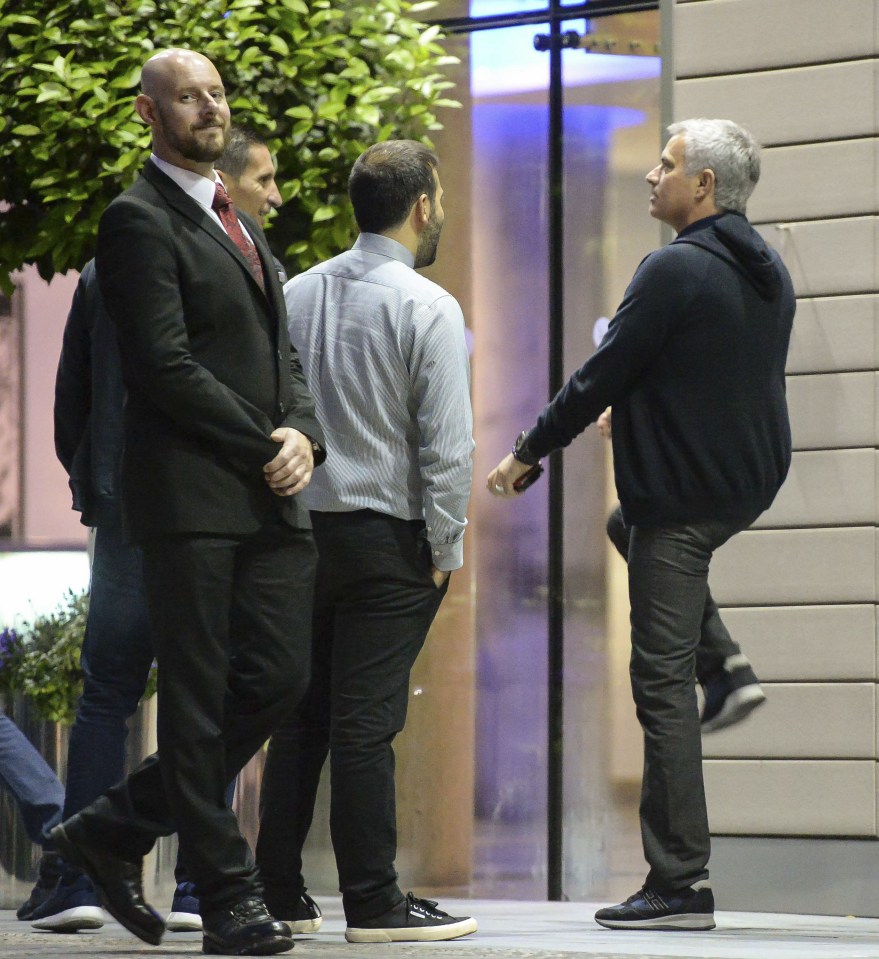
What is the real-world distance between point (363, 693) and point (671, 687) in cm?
83

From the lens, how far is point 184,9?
18.7ft

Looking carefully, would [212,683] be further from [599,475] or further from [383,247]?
[599,475]

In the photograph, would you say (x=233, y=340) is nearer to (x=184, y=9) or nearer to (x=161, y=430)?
(x=161, y=430)

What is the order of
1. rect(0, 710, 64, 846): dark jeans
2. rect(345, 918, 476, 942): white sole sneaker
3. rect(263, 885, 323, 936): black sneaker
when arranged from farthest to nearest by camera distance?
rect(0, 710, 64, 846): dark jeans → rect(263, 885, 323, 936): black sneaker → rect(345, 918, 476, 942): white sole sneaker

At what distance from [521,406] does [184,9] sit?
2.13 meters

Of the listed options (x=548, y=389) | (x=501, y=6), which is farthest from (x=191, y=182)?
(x=501, y=6)

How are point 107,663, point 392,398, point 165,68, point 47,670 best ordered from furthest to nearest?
point 47,670 < point 107,663 < point 392,398 < point 165,68

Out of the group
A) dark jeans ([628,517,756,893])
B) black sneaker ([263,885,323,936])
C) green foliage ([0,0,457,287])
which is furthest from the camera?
green foliage ([0,0,457,287])

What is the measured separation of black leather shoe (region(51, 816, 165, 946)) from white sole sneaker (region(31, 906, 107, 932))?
2.91 feet

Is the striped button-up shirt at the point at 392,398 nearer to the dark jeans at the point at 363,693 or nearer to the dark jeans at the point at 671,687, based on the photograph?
the dark jeans at the point at 363,693

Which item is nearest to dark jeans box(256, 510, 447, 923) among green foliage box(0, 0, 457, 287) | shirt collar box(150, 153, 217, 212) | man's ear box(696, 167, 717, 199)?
shirt collar box(150, 153, 217, 212)

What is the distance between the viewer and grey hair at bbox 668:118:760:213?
4.68 meters

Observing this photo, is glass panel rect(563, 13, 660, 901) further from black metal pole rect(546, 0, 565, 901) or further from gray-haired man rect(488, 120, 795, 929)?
gray-haired man rect(488, 120, 795, 929)

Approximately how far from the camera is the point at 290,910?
4344 mm
